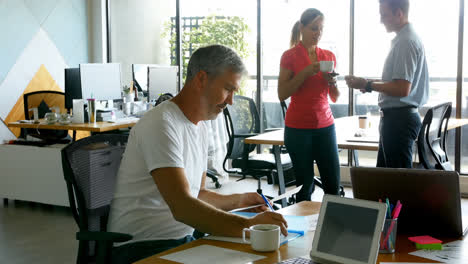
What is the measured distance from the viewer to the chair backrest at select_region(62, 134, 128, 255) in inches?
68.9

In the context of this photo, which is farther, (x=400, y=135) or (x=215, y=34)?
(x=215, y=34)

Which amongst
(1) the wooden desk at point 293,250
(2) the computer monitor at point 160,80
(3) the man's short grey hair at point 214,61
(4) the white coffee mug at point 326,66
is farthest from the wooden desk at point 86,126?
(1) the wooden desk at point 293,250

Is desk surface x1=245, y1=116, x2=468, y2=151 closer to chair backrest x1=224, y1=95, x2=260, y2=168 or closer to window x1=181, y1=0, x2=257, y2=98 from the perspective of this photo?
chair backrest x1=224, y1=95, x2=260, y2=168

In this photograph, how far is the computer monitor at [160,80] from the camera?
19.8 ft

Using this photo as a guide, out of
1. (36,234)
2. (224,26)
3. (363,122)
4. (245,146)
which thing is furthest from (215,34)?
(36,234)

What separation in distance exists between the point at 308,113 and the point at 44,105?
3.51 metres

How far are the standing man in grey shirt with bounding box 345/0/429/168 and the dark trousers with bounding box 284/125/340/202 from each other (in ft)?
1.02

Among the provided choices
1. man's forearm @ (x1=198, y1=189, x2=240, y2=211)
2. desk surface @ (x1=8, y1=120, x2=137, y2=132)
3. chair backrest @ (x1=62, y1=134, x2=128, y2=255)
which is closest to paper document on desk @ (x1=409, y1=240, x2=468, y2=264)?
man's forearm @ (x1=198, y1=189, x2=240, y2=211)

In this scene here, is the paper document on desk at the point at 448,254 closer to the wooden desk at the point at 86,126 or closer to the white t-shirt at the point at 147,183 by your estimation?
the white t-shirt at the point at 147,183

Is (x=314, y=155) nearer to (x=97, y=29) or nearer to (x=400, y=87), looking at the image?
(x=400, y=87)

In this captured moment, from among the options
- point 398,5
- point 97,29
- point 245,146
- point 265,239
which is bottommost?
point 245,146

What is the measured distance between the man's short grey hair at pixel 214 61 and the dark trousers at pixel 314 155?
1542 mm

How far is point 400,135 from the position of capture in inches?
123

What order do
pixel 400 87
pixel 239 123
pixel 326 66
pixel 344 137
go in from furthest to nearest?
pixel 239 123
pixel 344 137
pixel 326 66
pixel 400 87
